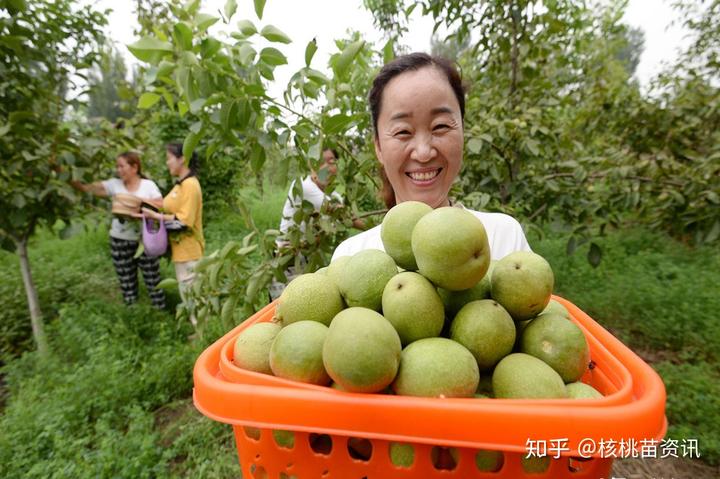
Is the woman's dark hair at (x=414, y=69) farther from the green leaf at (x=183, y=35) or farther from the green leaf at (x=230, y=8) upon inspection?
the green leaf at (x=183, y=35)

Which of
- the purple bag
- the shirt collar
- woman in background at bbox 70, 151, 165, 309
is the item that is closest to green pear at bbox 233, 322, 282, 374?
woman in background at bbox 70, 151, 165, 309

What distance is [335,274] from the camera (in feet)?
3.86

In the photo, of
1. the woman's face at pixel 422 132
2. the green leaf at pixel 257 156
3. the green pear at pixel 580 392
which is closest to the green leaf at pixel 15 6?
the green leaf at pixel 257 156

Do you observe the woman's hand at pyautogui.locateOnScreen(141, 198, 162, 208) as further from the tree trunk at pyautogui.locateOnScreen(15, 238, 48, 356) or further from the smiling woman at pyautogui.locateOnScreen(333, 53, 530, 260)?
the smiling woman at pyautogui.locateOnScreen(333, 53, 530, 260)

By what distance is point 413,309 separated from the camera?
37.1 inches

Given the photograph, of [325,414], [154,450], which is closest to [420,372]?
[325,414]

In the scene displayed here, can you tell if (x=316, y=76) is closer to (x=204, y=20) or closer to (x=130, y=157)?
(x=204, y=20)

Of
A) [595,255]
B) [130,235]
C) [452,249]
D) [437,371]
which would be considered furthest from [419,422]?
[130,235]

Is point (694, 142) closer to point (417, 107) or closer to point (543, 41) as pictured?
point (543, 41)

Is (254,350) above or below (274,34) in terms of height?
below

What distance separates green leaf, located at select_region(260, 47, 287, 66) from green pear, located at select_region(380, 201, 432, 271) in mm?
984

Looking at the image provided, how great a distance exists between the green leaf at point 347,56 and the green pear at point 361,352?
1477mm

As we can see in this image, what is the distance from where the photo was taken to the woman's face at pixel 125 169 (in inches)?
171

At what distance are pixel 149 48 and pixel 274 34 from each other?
0.50 meters
